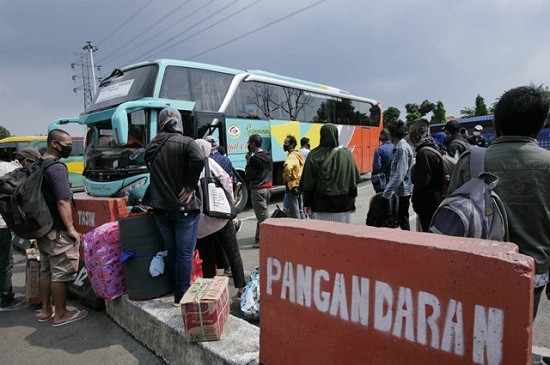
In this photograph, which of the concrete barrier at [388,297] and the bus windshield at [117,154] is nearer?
the concrete barrier at [388,297]

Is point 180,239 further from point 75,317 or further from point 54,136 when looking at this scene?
point 54,136

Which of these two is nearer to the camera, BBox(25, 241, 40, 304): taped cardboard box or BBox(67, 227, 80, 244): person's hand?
BBox(67, 227, 80, 244): person's hand

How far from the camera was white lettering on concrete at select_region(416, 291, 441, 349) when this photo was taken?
1440 millimetres

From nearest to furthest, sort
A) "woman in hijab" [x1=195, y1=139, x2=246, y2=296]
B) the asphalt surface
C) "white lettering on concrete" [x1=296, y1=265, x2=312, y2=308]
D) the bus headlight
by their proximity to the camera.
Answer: "white lettering on concrete" [x1=296, y1=265, x2=312, y2=308], the asphalt surface, "woman in hijab" [x1=195, y1=139, x2=246, y2=296], the bus headlight

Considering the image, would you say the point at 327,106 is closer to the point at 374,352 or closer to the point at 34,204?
the point at 34,204

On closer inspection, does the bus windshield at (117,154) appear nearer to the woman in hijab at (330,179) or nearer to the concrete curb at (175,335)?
the concrete curb at (175,335)

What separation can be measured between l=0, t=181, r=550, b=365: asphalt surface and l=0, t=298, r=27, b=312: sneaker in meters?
0.09

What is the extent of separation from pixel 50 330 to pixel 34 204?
4.04ft

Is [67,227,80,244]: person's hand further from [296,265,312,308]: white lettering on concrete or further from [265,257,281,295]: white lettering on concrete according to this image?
[296,265,312,308]: white lettering on concrete

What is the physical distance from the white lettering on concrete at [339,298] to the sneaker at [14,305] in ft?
12.9

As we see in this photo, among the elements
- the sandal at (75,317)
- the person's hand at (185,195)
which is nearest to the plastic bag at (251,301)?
the person's hand at (185,195)

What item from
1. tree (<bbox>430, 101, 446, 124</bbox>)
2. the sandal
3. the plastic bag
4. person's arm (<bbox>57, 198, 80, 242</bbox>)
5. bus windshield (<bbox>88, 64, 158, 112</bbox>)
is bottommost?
the sandal

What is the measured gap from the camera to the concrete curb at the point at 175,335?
2.32 m

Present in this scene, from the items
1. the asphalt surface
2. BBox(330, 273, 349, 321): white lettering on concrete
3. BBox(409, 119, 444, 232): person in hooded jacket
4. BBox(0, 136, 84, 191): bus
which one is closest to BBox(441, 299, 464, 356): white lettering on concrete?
BBox(330, 273, 349, 321): white lettering on concrete
